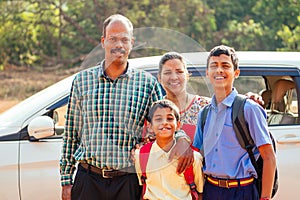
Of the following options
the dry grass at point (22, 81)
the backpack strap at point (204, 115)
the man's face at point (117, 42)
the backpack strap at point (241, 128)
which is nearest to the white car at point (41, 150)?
the backpack strap at point (204, 115)

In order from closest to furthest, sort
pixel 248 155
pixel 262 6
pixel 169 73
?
pixel 248 155
pixel 169 73
pixel 262 6

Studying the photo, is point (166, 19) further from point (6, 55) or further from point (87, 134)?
point (87, 134)

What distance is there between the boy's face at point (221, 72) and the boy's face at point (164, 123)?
32 centimetres

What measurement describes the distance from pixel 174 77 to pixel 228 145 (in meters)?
0.59

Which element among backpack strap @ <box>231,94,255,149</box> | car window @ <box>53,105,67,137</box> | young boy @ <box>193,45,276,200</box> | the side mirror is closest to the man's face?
young boy @ <box>193,45,276,200</box>

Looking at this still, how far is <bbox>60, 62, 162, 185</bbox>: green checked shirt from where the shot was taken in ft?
11.5

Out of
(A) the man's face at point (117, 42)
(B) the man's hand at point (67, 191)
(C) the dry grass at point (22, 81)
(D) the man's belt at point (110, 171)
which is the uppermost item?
(C) the dry grass at point (22, 81)

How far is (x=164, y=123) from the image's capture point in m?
3.42

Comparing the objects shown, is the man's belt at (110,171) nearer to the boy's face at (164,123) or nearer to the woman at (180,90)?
the boy's face at (164,123)

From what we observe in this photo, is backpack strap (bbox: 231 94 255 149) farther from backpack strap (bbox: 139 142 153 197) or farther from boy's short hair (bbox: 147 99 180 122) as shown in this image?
backpack strap (bbox: 139 142 153 197)

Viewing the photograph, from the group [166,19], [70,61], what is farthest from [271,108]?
[70,61]

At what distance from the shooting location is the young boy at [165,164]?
3.43 meters

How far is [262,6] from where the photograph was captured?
16.9m

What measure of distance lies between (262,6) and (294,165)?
12.8 metres
